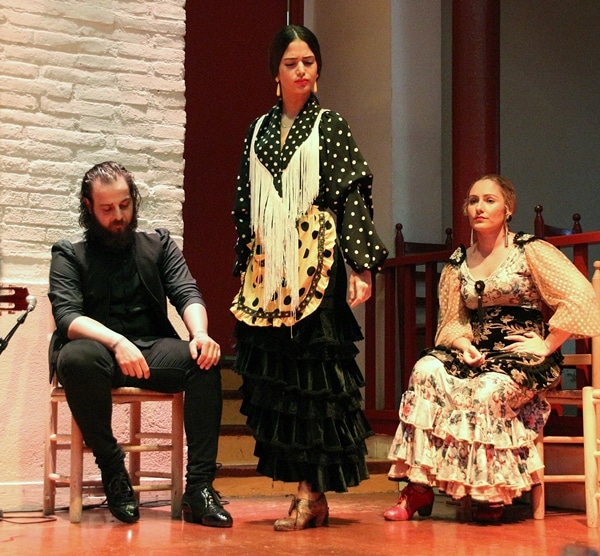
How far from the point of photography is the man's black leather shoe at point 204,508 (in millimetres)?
2938

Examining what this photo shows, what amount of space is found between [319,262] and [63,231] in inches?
49.9

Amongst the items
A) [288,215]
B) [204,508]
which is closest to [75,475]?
[204,508]

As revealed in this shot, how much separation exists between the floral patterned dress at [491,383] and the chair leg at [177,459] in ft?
2.28

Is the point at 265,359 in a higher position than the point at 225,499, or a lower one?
higher

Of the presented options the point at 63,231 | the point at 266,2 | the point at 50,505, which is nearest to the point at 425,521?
the point at 50,505

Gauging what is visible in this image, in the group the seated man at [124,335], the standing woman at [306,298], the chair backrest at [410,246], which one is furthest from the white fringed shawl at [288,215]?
the chair backrest at [410,246]

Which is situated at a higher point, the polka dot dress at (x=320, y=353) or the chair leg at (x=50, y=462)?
the polka dot dress at (x=320, y=353)

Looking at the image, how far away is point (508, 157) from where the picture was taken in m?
6.12

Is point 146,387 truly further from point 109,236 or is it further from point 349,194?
point 349,194

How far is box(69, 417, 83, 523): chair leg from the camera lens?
3.02 metres

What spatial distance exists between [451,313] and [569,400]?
0.50 metres

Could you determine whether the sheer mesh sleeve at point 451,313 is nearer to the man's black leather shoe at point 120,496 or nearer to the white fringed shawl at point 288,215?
the white fringed shawl at point 288,215

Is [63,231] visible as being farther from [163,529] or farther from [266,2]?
[266,2]

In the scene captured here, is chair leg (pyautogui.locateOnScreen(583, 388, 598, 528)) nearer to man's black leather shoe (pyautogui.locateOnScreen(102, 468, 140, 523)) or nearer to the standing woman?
the standing woman
